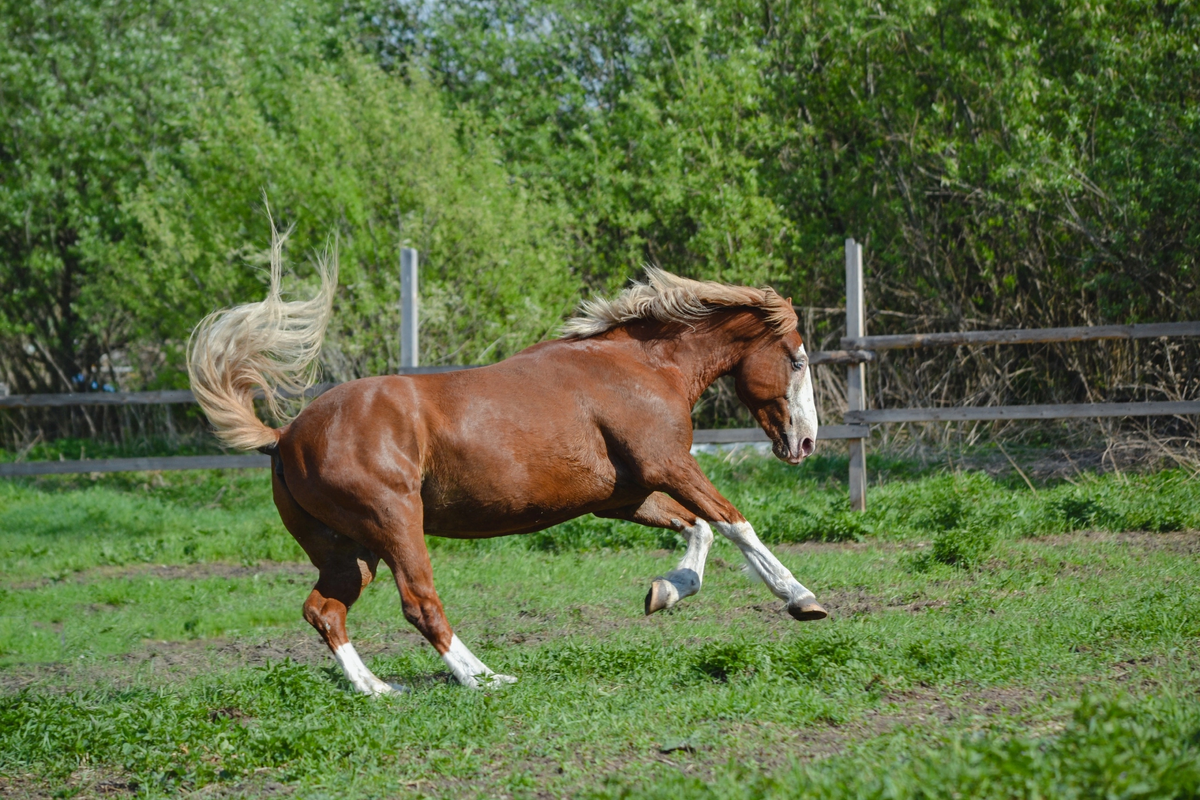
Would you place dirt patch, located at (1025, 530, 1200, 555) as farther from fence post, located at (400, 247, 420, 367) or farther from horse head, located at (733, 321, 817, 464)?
fence post, located at (400, 247, 420, 367)

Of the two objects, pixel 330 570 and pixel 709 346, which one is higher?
pixel 709 346

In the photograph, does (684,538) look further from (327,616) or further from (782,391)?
(327,616)

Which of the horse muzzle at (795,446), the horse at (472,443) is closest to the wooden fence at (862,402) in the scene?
the horse at (472,443)

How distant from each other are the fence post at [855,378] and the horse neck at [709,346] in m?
4.18

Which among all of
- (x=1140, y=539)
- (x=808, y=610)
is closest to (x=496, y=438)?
(x=808, y=610)

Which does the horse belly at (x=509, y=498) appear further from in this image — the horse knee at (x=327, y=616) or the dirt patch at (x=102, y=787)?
the dirt patch at (x=102, y=787)

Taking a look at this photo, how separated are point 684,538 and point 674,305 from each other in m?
1.30

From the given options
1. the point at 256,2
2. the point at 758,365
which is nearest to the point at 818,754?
the point at 758,365

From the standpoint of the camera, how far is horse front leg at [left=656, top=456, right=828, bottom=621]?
18.3 ft

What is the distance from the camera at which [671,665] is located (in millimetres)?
5062

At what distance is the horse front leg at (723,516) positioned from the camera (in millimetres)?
5586

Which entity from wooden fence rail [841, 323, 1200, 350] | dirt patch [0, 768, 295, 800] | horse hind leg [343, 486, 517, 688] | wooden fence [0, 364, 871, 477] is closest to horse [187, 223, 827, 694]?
horse hind leg [343, 486, 517, 688]

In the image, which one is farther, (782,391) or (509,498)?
(782,391)

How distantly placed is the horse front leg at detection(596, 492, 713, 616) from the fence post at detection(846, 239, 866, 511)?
419 cm
